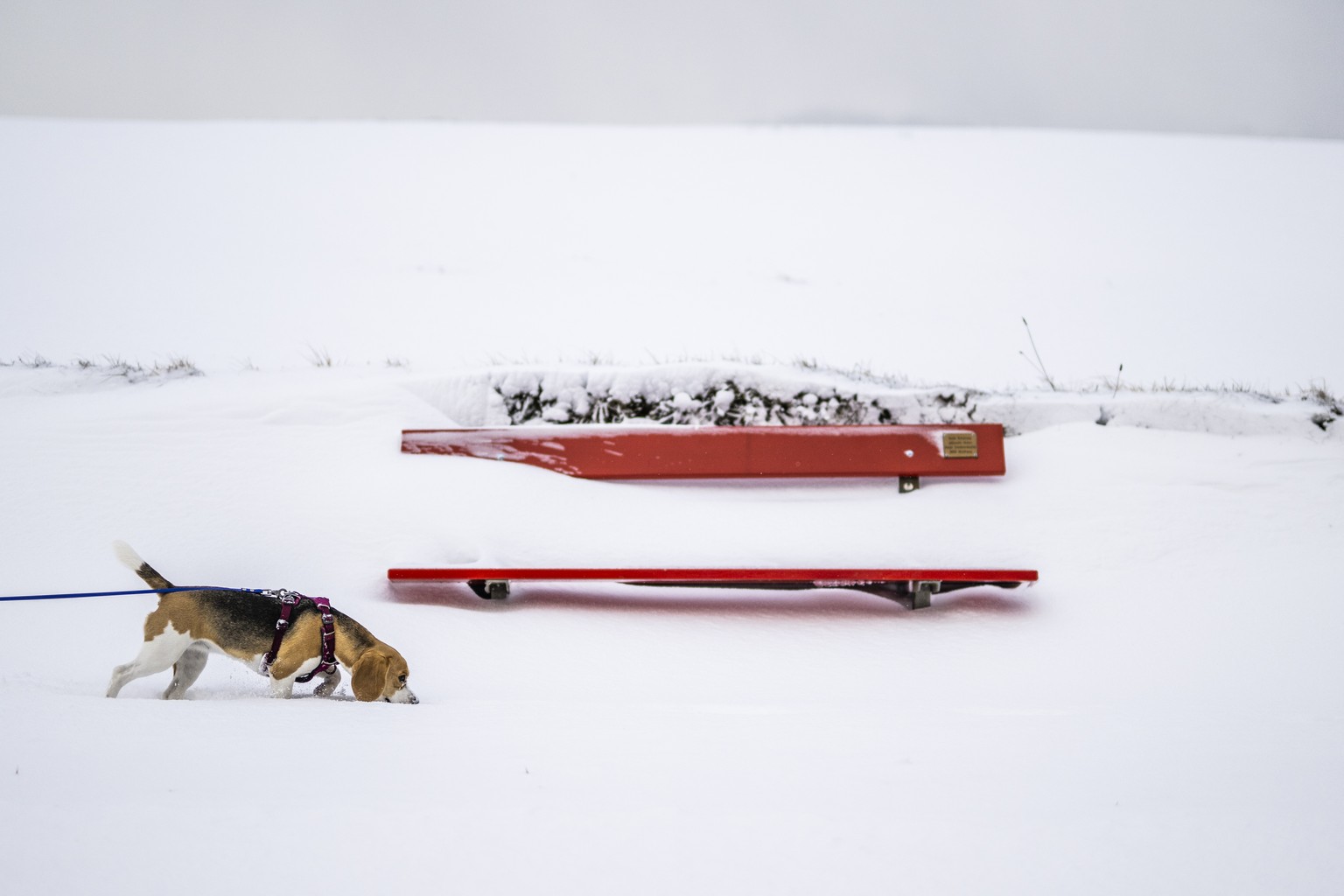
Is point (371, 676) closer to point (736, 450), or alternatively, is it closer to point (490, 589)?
point (490, 589)

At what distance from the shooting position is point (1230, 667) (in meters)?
3.82

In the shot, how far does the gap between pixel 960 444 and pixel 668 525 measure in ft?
6.09

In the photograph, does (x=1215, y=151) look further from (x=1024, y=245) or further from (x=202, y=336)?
(x=202, y=336)

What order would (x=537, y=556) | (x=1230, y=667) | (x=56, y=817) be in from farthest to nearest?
(x=537, y=556), (x=1230, y=667), (x=56, y=817)

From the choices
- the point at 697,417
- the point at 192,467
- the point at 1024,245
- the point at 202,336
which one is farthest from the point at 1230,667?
the point at 202,336

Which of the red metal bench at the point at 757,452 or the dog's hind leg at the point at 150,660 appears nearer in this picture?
the dog's hind leg at the point at 150,660

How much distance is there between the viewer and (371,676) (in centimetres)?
312

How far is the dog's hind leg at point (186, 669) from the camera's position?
3.19m

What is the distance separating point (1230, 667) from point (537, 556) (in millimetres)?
3491

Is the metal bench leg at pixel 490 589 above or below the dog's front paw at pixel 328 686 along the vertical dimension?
above

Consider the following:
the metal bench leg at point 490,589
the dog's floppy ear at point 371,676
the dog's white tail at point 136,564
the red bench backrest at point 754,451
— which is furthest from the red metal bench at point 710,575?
the dog's white tail at point 136,564

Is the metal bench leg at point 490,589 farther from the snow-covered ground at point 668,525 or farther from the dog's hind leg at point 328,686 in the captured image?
the dog's hind leg at point 328,686

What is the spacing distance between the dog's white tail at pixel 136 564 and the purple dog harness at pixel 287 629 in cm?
39

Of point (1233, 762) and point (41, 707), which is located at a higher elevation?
point (41, 707)
